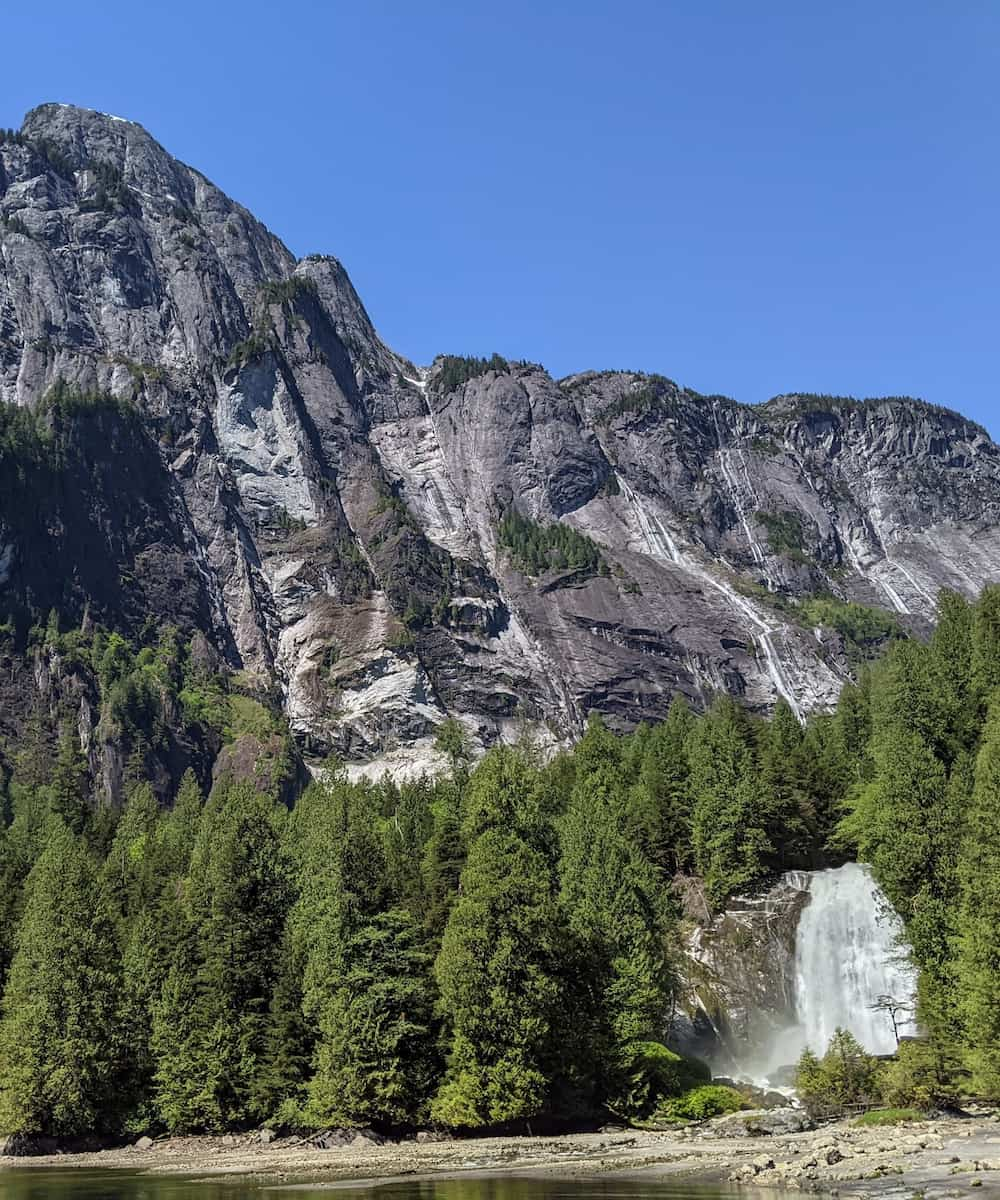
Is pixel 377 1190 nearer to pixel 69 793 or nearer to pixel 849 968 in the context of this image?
pixel 849 968

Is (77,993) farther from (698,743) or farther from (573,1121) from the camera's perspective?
(698,743)

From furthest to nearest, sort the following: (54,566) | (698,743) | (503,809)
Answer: (54,566) → (698,743) → (503,809)

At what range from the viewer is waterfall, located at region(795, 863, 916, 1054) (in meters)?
67.8

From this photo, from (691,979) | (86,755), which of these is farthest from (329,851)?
(86,755)

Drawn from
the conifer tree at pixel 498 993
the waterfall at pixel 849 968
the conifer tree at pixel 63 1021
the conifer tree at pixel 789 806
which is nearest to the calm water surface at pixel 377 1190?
the conifer tree at pixel 498 993

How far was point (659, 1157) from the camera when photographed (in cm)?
3753

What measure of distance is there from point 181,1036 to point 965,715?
49006 millimetres

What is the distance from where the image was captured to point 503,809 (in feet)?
164

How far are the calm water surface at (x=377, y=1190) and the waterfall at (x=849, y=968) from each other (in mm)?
39611

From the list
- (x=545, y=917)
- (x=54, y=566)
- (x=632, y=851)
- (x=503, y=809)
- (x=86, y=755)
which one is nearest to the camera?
(x=545, y=917)

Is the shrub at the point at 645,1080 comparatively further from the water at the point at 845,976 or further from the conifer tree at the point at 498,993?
the water at the point at 845,976

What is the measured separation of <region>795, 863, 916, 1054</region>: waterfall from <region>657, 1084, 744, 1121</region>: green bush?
17405 mm

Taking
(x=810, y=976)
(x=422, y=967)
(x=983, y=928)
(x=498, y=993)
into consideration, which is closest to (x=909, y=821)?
(x=983, y=928)

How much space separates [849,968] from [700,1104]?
941 inches
